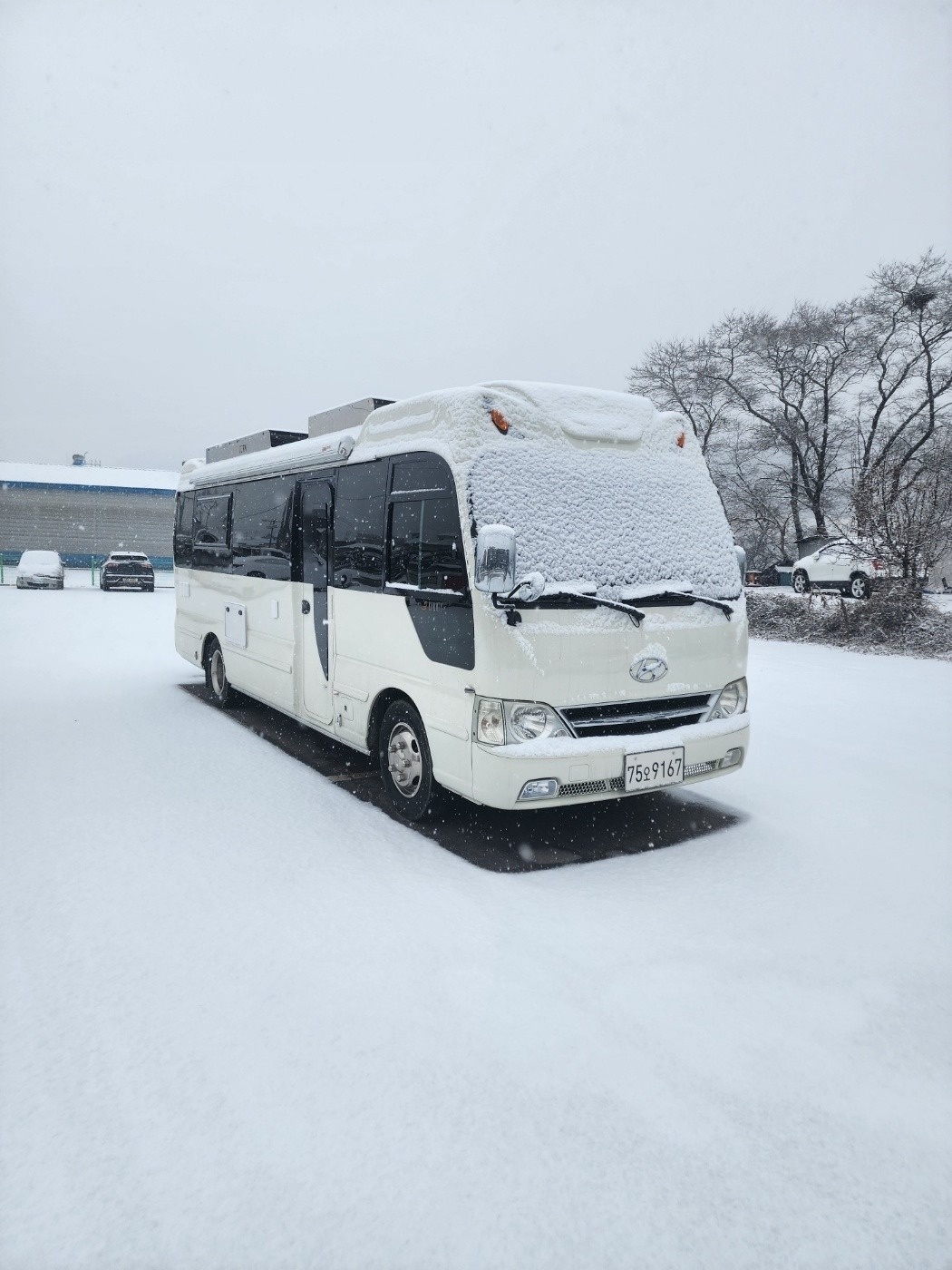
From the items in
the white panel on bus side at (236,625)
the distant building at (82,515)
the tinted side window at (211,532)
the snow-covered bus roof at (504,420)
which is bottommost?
the white panel on bus side at (236,625)

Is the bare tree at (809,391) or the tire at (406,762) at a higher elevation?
the bare tree at (809,391)

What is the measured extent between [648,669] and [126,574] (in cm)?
2661

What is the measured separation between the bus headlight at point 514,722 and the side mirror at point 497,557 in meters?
0.64

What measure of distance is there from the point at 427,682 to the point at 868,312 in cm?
2746

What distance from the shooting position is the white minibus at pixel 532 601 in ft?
13.3

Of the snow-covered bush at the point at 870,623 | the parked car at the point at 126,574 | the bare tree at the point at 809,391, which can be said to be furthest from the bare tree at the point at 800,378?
the parked car at the point at 126,574

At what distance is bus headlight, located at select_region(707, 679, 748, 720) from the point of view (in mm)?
4773

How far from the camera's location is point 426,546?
4594mm

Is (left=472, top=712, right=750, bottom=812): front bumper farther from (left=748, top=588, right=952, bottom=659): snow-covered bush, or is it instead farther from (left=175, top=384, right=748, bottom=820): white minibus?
(left=748, top=588, right=952, bottom=659): snow-covered bush

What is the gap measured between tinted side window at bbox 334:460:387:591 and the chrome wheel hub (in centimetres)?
98

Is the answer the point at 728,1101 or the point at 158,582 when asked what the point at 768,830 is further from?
the point at 158,582

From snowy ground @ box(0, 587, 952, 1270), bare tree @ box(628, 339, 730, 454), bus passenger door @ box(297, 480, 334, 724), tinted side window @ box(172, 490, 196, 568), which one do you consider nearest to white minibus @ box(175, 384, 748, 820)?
bus passenger door @ box(297, 480, 334, 724)

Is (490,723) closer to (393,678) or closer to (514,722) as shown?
(514,722)

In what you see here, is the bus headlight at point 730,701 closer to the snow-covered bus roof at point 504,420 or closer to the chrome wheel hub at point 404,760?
the snow-covered bus roof at point 504,420
